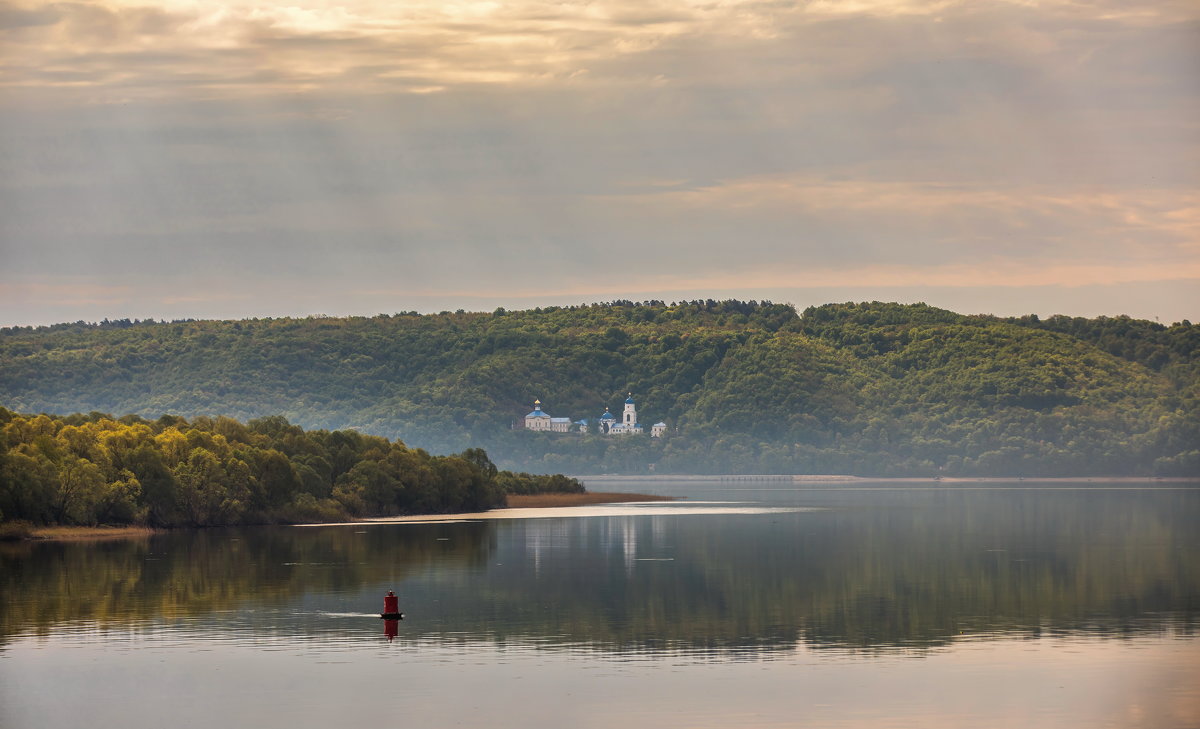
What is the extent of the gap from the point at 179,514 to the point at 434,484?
34283 mm

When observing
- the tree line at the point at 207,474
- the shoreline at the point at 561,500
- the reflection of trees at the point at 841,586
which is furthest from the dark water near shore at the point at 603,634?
the shoreline at the point at 561,500

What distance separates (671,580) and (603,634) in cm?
1964

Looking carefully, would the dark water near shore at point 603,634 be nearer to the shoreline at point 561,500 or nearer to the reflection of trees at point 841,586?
the reflection of trees at point 841,586

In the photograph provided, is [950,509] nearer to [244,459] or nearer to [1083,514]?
[1083,514]

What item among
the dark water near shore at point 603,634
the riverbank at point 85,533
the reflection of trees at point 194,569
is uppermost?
the riverbank at point 85,533

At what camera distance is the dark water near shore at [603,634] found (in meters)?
36.9

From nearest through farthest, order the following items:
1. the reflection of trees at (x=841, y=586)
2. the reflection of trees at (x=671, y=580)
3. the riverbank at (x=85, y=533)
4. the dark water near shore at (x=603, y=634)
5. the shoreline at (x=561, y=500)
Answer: the dark water near shore at (x=603, y=634) < the reflection of trees at (x=841, y=586) < the reflection of trees at (x=671, y=580) < the riverbank at (x=85, y=533) < the shoreline at (x=561, y=500)

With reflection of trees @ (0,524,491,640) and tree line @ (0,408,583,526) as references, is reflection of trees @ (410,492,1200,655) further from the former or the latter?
tree line @ (0,408,583,526)

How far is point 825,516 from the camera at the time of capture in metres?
138

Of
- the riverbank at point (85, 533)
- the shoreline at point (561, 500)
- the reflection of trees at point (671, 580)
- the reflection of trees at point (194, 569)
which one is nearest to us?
the reflection of trees at point (671, 580)

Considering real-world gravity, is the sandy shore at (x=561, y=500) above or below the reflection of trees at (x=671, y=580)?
above

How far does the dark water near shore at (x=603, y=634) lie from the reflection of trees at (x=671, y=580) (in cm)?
25

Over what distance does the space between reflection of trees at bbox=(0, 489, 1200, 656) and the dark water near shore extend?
9.9 inches

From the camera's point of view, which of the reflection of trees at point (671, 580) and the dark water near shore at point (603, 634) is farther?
the reflection of trees at point (671, 580)
